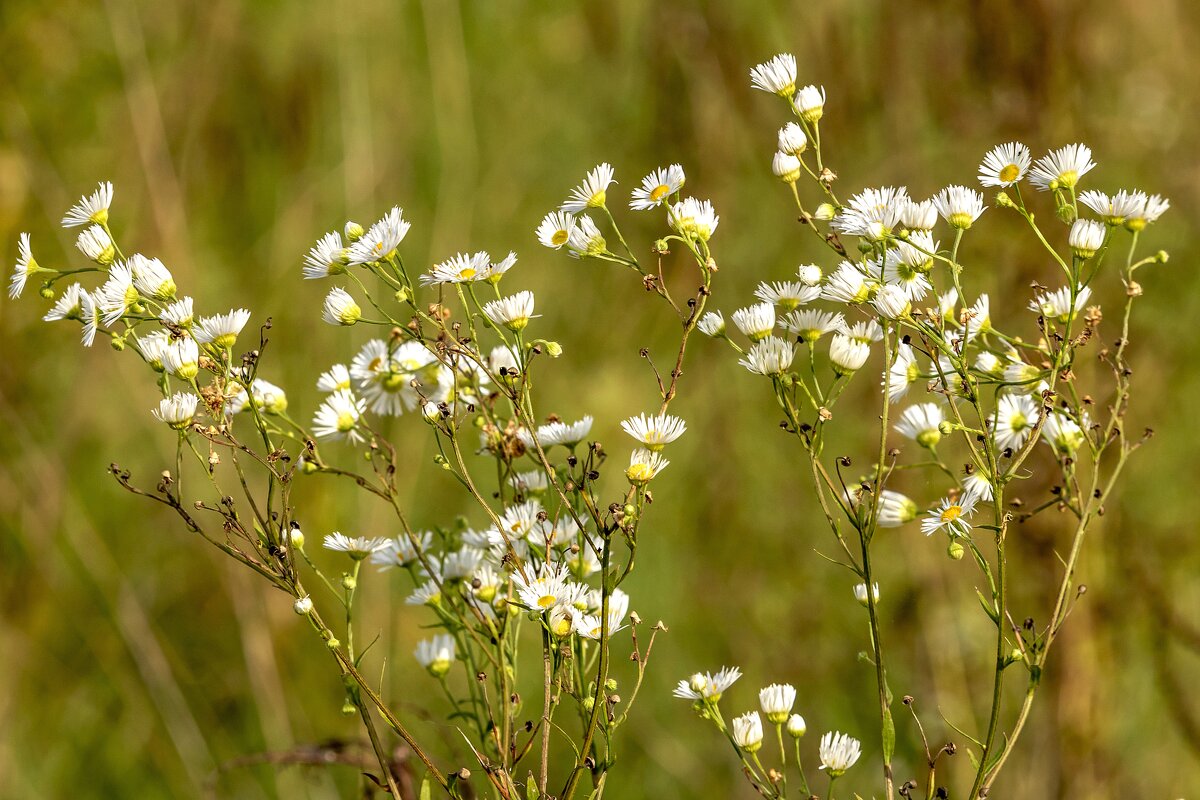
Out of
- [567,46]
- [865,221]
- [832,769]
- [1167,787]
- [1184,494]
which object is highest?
[567,46]

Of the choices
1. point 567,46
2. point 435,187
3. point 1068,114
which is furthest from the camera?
point 567,46

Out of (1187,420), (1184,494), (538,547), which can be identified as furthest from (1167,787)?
(538,547)

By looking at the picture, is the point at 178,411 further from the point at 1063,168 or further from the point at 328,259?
the point at 1063,168

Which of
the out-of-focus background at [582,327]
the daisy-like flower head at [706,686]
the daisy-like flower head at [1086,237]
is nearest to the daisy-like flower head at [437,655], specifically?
the daisy-like flower head at [706,686]

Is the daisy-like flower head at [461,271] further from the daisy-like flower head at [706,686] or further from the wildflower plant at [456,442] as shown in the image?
the daisy-like flower head at [706,686]

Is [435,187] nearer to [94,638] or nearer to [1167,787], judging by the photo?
[94,638]

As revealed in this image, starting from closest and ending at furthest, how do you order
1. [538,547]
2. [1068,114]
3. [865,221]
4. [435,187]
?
[865,221]
[538,547]
[1068,114]
[435,187]
